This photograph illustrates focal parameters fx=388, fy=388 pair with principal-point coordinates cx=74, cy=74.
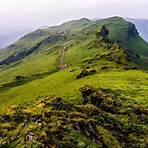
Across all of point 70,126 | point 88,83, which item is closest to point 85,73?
point 88,83

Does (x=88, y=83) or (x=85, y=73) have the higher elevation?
(x=88, y=83)

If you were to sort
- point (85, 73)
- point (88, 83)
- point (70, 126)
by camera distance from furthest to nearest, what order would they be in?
point (85, 73), point (88, 83), point (70, 126)

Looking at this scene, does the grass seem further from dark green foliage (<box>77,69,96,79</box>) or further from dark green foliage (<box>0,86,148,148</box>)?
dark green foliage (<box>0,86,148,148</box>)

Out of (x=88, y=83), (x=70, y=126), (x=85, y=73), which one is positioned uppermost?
(x=70, y=126)

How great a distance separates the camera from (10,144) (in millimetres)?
37656

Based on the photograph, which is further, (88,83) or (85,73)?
(85,73)

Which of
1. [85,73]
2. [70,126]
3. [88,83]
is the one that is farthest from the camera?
[85,73]

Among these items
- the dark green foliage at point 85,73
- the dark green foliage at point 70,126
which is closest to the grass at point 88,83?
the dark green foliage at point 85,73

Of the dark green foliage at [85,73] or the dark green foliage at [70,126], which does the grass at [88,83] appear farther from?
the dark green foliage at [70,126]

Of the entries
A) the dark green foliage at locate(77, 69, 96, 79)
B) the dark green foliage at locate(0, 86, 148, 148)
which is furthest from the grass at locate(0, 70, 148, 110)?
the dark green foliage at locate(0, 86, 148, 148)

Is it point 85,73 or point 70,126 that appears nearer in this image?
point 70,126

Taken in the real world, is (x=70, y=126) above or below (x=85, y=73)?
above

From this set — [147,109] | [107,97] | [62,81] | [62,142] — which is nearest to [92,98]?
[107,97]

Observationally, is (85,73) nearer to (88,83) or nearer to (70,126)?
(88,83)
